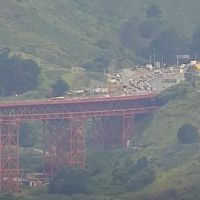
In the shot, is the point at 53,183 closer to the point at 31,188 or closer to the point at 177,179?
the point at 31,188

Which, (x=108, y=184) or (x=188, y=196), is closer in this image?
(x=188, y=196)

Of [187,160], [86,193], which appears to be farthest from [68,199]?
[187,160]

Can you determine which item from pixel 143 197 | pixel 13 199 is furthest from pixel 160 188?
pixel 13 199

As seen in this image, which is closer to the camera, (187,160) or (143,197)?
(143,197)

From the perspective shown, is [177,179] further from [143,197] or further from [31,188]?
[31,188]
